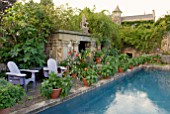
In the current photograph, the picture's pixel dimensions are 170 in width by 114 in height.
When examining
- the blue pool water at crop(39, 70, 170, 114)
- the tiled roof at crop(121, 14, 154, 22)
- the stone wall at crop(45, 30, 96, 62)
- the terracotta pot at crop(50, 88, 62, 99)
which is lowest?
the blue pool water at crop(39, 70, 170, 114)

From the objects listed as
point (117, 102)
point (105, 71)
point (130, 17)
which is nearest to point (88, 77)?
point (117, 102)

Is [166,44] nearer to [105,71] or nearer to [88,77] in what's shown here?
[105,71]

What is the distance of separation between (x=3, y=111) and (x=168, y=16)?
1665 centimetres

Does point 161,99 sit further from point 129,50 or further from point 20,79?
point 129,50

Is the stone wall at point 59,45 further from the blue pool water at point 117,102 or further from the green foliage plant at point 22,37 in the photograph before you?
the blue pool water at point 117,102

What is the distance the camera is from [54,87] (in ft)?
16.4

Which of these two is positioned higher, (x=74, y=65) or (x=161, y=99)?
(x=74, y=65)

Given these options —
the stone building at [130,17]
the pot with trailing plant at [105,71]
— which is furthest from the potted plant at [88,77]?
the stone building at [130,17]

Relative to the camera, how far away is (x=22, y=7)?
7.15 metres

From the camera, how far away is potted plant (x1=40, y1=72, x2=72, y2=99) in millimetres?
4820

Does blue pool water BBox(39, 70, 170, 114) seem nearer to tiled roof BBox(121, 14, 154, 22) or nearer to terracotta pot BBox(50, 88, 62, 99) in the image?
terracotta pot BBox(50, 88, 62, 99)

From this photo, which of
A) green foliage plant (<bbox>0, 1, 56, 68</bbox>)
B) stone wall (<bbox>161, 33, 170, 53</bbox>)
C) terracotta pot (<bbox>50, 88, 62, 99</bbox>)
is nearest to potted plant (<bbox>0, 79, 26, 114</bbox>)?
terracotta pot (<bbox>50, 88, 62, 99</bbox>)

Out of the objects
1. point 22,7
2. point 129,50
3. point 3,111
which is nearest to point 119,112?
point 3,111

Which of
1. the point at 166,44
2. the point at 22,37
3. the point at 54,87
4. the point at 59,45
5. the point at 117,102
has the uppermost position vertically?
the point at 166,44
